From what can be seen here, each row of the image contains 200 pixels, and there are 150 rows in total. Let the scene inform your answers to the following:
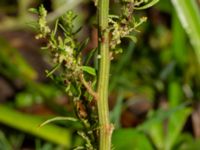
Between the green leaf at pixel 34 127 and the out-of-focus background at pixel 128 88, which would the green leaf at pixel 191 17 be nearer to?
the out-of-focus background at pixel 128 88

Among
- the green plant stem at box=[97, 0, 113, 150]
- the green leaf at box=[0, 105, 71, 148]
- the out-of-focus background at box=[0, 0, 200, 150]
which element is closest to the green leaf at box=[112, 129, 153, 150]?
the out-of-focus background at box=[0, 0, 200, 150]

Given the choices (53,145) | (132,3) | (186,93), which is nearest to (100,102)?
(132,3)

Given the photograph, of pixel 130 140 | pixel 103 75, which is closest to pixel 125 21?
pixel 103 75

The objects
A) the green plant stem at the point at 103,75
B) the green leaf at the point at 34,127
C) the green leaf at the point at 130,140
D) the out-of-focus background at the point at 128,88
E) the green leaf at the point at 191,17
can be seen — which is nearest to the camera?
the green plant stem at the point at 103,75

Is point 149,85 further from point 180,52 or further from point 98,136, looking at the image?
point 98,136

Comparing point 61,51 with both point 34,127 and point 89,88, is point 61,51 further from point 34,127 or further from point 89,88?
point 34,127

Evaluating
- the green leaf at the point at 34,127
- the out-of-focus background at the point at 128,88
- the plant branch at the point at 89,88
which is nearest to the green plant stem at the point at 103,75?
the plant branch at the point at 89,88
